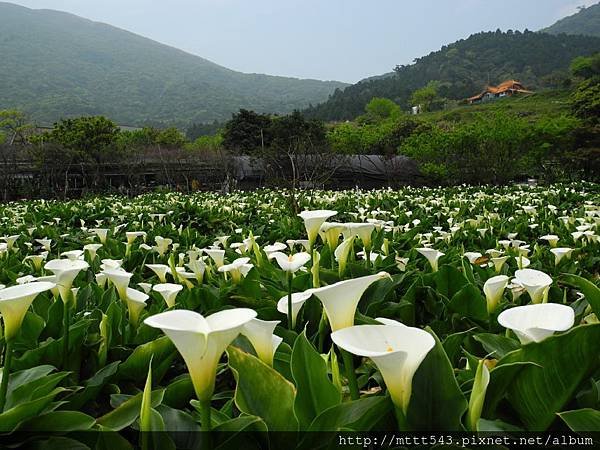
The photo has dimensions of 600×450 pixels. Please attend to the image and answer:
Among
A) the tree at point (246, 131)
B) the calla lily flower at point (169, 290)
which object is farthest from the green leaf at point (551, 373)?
the tree at point (246, 131)

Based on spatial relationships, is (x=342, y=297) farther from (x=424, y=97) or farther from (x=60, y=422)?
(x=424, y=97)

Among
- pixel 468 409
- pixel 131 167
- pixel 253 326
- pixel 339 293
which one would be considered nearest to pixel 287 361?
pixel 253 326

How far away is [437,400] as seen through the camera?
2.72 feet

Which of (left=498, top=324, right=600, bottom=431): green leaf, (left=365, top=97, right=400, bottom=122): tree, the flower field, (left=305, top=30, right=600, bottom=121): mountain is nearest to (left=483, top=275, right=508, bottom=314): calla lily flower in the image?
the flower field

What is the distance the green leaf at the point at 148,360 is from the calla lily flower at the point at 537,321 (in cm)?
83

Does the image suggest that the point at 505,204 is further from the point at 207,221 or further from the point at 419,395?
the point at 419,395

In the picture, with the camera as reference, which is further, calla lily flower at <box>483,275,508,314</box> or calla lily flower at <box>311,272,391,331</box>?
calla lily flower at <box>483,275,508,314</box>

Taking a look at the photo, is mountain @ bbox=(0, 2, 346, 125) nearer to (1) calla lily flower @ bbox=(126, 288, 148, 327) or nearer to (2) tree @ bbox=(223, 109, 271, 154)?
(2) tree @ bbox=(223, 109, 271, 154)

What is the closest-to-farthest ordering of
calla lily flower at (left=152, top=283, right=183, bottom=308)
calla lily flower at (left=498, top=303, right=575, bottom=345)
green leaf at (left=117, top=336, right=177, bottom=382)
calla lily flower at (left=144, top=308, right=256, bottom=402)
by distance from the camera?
1. calla lily flower at (left=144, top=308, right=256, bottom=402)
2. calla lily flower at (left=498, top=303, right=575, bottom=345)
3. green leaf at (left=117, top=336, right=177, bottom=382)
4. calla lily flower at (left=152, top=283, right=183, bottom=308)

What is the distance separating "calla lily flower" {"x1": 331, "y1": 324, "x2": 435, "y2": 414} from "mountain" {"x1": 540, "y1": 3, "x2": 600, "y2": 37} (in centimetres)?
17765

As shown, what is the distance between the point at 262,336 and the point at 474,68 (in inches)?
4518

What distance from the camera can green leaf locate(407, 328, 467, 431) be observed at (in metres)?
0.82

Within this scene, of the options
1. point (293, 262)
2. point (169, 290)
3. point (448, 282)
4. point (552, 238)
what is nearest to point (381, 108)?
point (552, 238)

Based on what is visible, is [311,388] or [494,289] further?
[494,289]
